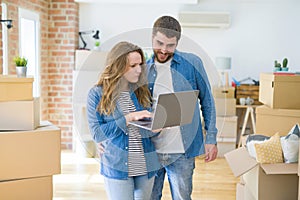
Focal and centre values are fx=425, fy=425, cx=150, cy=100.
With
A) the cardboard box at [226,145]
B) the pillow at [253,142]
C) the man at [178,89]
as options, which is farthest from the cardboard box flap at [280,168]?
the cardboard box at [226,145]

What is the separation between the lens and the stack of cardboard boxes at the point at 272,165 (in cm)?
254

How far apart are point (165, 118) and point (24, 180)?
1.51 m

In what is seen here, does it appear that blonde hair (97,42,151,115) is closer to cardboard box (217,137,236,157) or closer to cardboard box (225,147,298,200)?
cardboard box (225,147,298,200)

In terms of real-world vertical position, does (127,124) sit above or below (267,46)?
below

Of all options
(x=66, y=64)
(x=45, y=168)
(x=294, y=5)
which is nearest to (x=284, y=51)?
(x=294, y=5)

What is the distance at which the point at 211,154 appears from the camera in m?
1.99

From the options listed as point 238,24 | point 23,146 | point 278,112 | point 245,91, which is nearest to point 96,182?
point 23,146

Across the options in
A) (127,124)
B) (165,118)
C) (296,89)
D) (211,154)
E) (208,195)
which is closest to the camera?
(165,118)

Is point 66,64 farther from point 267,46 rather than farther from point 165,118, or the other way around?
point 165,118

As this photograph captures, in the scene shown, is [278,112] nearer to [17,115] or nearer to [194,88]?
[194,88]

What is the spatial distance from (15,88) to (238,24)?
11.5 feet

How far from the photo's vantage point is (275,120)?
10.7 feet

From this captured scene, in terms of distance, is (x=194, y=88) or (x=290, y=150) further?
(x=290, y=150)

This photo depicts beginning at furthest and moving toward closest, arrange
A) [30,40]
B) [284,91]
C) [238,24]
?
[238,24] < [30,40] < [284,91]
